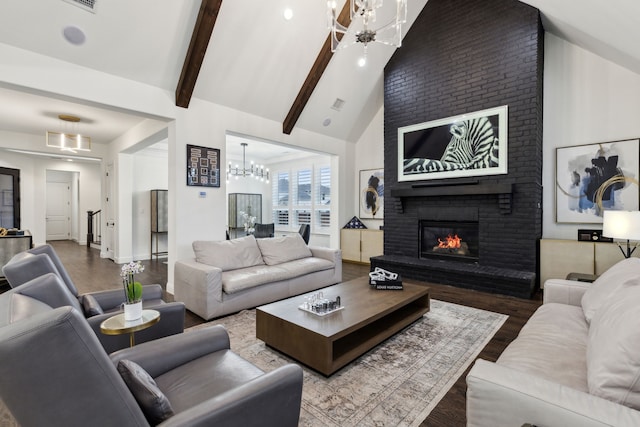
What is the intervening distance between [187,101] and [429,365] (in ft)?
13.8

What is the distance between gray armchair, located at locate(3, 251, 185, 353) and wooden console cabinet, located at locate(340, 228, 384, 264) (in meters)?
4.45

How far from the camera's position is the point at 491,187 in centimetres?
446

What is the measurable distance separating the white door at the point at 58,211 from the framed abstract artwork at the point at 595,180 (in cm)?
1425

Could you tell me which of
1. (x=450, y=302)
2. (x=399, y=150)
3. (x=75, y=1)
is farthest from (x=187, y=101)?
(x=450, y=302)

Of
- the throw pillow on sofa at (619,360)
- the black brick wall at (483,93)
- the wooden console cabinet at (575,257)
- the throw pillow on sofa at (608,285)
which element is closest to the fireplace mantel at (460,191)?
the black brick wall at (483,93)

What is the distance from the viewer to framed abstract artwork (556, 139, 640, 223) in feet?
13.2

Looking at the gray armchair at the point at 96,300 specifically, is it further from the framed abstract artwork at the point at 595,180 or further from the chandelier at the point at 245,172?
the framed abstract artwork at the point at 595,180

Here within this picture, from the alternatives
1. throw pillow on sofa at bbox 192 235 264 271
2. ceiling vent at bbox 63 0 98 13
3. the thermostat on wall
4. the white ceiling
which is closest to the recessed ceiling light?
the white ceiling

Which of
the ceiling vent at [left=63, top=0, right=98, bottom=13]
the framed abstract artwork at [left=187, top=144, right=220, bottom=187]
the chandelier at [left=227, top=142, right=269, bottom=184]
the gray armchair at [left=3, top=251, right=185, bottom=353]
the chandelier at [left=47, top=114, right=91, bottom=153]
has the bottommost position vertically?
the gray armchair at [left=3, top=251, right=185, bottom=353]

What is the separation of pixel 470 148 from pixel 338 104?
2520 mm

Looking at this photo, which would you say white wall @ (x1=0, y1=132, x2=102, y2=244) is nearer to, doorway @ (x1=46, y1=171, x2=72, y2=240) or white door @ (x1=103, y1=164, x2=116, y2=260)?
white door @ (x1=103, y1=164, x2=116, y2=260)

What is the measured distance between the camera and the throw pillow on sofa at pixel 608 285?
1.88 m

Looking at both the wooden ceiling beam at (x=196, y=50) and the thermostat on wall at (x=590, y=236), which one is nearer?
the wooden ceiling beam at (x=196, y=50)

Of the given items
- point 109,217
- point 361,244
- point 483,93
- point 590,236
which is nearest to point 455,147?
point 483,93
